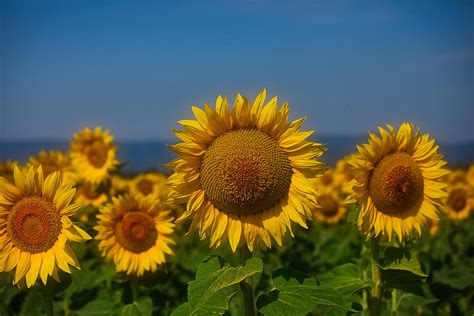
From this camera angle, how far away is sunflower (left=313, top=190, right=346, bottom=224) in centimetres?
980

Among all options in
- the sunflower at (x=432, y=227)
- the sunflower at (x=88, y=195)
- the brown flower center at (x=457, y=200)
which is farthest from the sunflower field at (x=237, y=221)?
the brown flower center at (x=457, y=200)

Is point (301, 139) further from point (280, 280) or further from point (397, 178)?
point (397, 178)

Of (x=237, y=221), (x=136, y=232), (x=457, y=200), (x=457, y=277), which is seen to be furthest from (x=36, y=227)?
(x=457, y=200)

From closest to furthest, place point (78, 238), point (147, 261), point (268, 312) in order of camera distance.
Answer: point (268, 312) → point (78, 238) → point (147, 261)

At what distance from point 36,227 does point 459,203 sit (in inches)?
285

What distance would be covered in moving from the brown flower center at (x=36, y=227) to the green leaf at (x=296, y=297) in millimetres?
1358

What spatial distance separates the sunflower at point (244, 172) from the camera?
10.7ft

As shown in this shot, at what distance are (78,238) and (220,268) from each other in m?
0.94

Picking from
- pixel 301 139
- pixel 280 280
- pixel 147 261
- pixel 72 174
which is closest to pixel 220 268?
pixel 280 280

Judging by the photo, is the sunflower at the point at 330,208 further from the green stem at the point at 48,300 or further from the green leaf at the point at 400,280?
the green stem at the point at 48,300

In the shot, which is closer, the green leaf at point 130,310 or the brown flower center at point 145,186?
the green leaf at point 130,310

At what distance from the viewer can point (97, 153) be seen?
7.70 m

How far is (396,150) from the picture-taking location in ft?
13.6

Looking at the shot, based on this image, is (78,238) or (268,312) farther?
(78,238)
